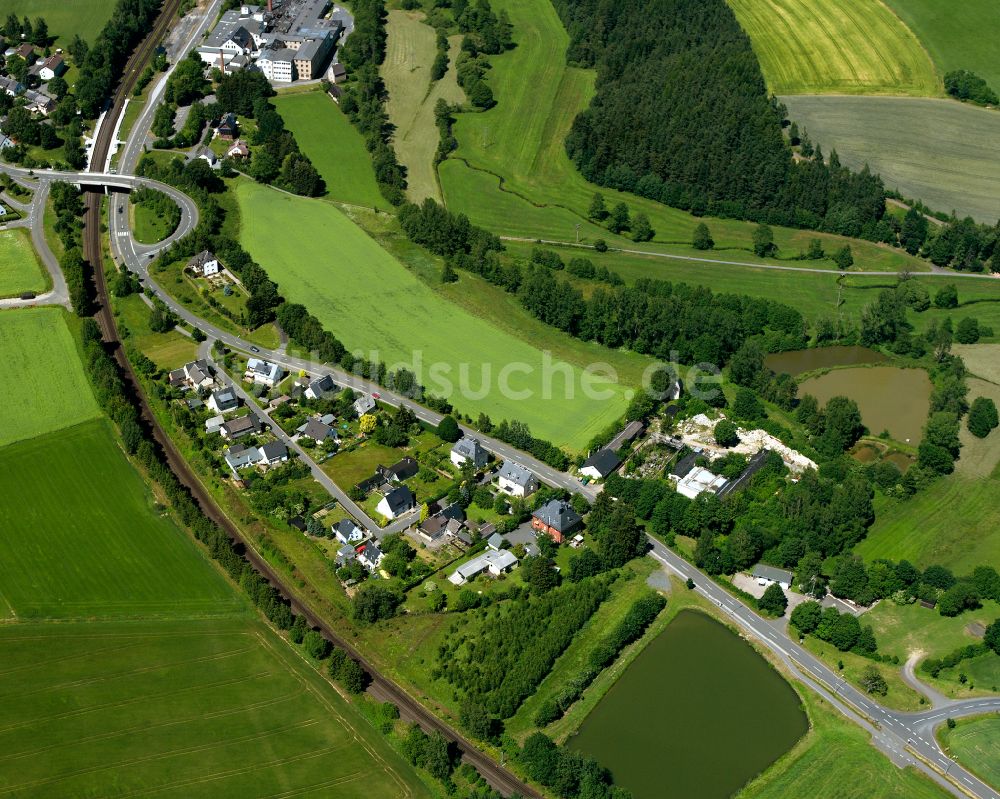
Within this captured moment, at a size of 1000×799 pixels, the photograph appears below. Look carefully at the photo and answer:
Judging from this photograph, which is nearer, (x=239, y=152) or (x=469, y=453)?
(x=469, y=453)

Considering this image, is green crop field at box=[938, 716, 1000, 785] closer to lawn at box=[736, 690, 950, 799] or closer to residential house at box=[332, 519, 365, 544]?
lawn at box=[736, 690, 950, 799]

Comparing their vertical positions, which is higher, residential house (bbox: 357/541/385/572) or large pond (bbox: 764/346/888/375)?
large pond (bbox: 764/346/888/375)

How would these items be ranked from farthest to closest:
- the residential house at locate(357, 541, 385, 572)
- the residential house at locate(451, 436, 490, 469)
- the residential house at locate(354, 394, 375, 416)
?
the residential house at locate(354, 394, 375, 416)
the residential house at locate(451, 436, 490, 469)
the residential house at locate(357, 541, 385, 572)

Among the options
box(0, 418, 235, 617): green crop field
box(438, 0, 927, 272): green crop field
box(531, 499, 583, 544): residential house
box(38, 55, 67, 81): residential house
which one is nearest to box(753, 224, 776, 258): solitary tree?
box(438, 0, 927, 272): green crop field

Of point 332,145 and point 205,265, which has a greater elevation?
point 332,145

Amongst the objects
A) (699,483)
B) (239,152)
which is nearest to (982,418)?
(699,483)

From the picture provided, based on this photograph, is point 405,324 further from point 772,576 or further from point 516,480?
point 772,576

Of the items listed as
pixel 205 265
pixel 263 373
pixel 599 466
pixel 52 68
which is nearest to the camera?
pixel 599 466
